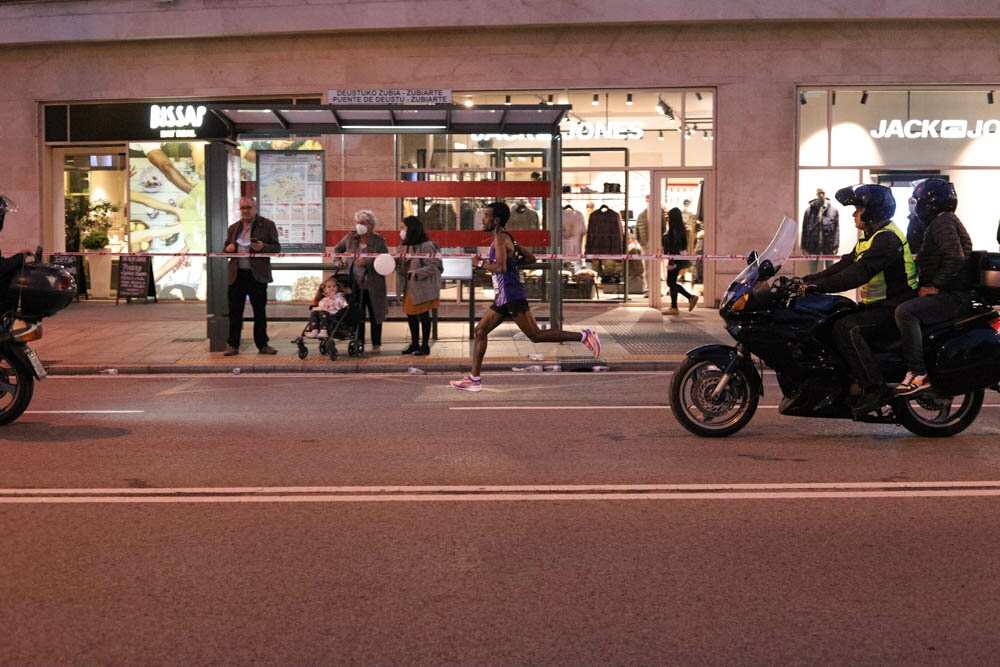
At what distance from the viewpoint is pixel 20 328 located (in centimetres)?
891

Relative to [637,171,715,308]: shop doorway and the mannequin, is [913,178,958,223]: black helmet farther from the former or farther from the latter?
[637,171,715,308]: shop doorway

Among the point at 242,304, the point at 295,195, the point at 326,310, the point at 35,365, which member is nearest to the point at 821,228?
the point at 295,195

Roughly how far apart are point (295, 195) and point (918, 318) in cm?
1013

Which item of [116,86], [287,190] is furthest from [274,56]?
[287,190]

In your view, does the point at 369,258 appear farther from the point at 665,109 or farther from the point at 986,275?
the point at 665,109

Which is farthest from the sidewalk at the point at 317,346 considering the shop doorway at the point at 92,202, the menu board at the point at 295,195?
the shop doorway at the point at 92,202

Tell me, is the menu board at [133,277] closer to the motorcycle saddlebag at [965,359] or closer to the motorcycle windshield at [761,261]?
the motorcycle windshield at [761,261]

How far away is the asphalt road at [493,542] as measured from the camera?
171 inches

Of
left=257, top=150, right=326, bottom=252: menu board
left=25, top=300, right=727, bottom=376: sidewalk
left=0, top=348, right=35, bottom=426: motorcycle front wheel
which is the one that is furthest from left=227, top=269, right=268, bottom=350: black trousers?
left=0, top=348, right=35, bottom=426: motorcycle front wheel

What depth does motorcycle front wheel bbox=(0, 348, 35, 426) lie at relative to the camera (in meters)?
8.89

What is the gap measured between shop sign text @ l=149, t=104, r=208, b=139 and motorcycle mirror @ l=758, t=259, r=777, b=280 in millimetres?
15534

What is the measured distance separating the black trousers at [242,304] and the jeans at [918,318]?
839cm

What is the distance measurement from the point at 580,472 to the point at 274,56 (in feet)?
50.9

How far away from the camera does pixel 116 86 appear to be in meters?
21.6
